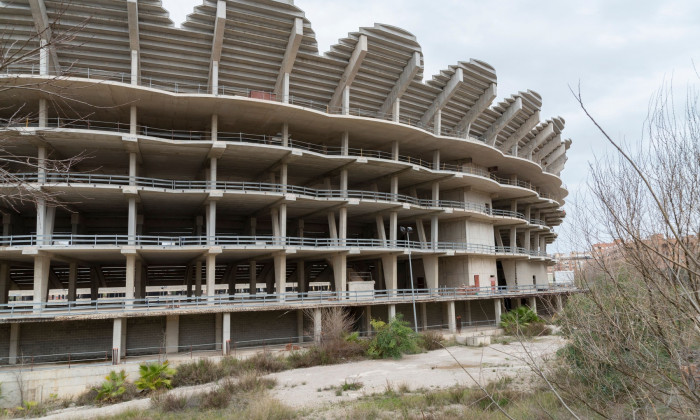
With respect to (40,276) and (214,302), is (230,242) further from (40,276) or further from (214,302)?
(40,276)

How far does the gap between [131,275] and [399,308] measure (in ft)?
64.1

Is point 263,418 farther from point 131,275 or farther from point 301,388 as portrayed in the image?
point 131,275

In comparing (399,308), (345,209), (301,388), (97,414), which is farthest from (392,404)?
(399,308)

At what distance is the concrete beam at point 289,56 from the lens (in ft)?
90.3

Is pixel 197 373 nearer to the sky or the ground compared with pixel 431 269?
nearer to the ground

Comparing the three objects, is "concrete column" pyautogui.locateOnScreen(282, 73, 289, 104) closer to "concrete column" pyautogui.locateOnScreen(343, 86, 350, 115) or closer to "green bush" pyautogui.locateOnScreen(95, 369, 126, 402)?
"concrete column" pyautogui.locateOnScreen(343, 86, 350, 115)

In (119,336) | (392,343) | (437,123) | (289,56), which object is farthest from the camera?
(437,123)

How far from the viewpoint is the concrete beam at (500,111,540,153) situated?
1724 inches

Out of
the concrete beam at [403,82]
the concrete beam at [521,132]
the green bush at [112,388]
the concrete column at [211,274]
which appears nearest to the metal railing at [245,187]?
the concrete column at [211,274]

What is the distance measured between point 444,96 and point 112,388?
97.3 feet

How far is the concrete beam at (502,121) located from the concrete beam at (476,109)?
3541mm

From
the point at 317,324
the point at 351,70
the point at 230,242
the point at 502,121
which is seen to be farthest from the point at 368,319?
the point at 502,121

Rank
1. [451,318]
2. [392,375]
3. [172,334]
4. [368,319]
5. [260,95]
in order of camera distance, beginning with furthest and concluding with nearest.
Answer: [451,318] < [368,319] < [260,95] < [172,334] < [392,375]

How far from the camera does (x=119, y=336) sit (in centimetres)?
2241
